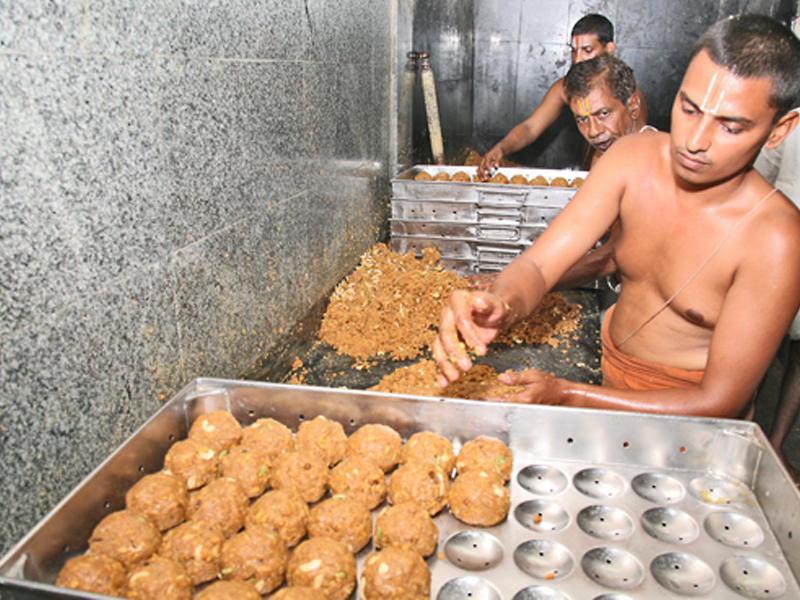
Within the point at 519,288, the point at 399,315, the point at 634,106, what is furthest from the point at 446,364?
the point at 634,106

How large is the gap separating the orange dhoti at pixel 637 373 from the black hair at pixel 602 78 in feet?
5.31

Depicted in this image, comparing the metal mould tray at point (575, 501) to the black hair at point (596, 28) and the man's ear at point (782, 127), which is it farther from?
the black hair at point (596, 28)

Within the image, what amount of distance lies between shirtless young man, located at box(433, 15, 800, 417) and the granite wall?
4700 millimetres

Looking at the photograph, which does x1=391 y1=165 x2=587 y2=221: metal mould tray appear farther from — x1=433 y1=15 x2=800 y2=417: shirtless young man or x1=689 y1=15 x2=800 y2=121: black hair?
x1=689 y1=15 x2=800 y2=121: black hair

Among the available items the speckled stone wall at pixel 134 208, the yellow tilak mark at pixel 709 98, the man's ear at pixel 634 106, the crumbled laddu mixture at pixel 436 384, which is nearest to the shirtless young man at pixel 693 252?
the yellow tilak mark at pixel 709 98

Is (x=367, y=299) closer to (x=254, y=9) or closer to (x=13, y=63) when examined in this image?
(x=254, y=9)

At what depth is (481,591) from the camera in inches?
57.6

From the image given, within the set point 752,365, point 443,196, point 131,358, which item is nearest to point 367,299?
point 443,196

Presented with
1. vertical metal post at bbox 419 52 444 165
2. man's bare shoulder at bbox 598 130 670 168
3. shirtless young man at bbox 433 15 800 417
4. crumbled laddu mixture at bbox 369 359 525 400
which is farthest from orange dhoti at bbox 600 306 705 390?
vertical metal post at bbox 419 52 444 165

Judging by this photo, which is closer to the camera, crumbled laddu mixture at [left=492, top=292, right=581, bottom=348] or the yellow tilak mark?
the yellow tilak mark

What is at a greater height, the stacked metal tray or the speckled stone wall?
the speckled stone wall

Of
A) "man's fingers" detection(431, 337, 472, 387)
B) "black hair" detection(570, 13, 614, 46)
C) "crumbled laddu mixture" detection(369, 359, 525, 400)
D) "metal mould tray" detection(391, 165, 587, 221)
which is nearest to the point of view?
"man's fingers" detection(431, 337, 472, 387)

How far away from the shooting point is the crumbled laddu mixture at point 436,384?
287cm

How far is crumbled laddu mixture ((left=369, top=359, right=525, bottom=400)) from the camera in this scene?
287 cm
